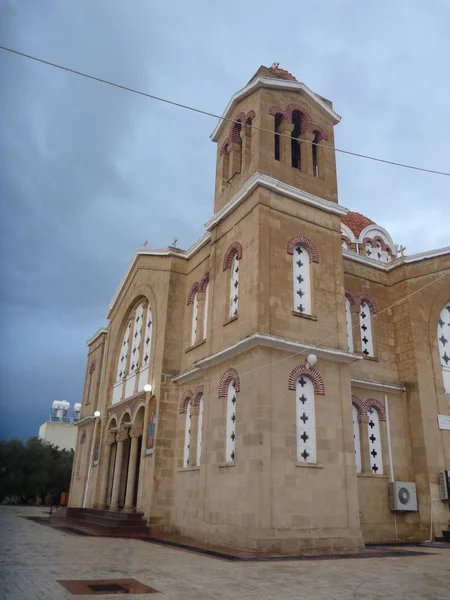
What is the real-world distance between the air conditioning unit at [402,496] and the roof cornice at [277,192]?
9142 millimetres

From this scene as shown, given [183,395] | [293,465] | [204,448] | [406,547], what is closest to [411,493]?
[406,547]

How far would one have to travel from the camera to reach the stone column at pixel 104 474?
2209cm

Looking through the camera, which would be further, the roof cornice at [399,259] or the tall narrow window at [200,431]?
the roof cornice at [399,259]

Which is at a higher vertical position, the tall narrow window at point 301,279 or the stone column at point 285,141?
the stone column at point 285,141

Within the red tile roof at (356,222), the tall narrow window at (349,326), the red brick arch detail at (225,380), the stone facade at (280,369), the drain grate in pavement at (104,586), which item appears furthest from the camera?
the red tile roof at (356,222)

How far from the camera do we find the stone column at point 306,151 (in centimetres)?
1783

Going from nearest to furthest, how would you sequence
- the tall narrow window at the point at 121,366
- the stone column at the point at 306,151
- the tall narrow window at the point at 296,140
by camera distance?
1. the stone column at the point at 306,151
2. the tall narrow window at the point at 296,140
3. the tall narrow window at the point at 121,366

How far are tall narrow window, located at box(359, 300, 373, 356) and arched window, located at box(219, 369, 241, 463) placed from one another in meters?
5.70

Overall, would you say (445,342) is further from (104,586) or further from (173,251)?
(104,586)

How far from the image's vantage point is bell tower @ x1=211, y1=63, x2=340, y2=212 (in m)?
17.0

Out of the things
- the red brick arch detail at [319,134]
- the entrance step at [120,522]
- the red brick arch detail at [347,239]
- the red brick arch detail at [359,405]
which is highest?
the red brick arch detail at [347,239]

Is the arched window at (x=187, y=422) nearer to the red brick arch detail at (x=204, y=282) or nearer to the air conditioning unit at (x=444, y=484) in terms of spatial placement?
the red brick arch detail at (x=204, y=282)

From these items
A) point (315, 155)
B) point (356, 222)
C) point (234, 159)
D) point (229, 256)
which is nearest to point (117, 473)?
point (229, 256)

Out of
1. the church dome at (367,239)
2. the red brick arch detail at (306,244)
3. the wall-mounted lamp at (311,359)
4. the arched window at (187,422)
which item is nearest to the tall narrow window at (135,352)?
the arched window at (187,422)
